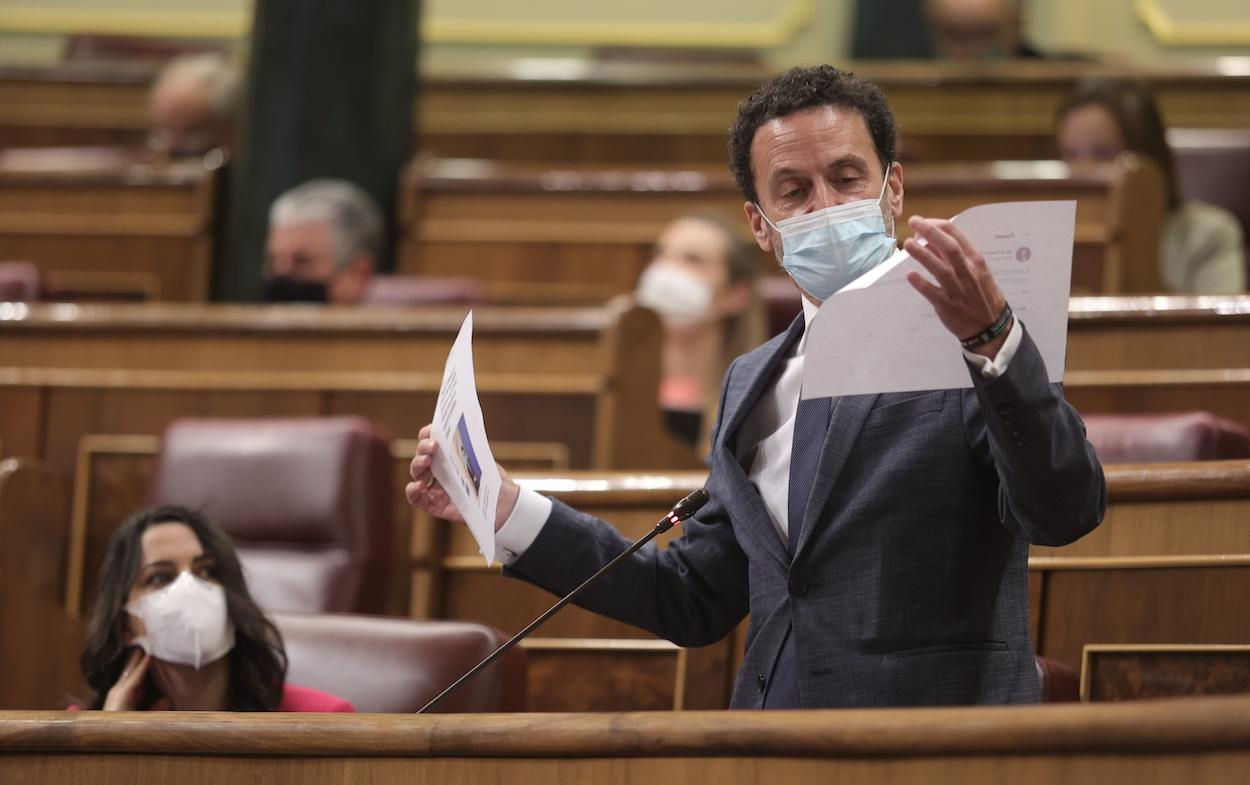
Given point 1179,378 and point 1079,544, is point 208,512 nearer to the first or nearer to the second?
point 1079,544

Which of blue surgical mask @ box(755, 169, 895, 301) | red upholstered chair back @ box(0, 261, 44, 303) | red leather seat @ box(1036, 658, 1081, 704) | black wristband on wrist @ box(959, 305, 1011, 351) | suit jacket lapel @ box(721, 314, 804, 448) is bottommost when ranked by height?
red leather seat @ box(1036, 658, 1081, 704)

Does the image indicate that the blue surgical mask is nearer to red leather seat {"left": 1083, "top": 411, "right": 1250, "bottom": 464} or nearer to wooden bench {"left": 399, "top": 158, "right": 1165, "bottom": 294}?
red leather seat {"left": 1083, "top": 411, "right": 1250, "bottom": 464}

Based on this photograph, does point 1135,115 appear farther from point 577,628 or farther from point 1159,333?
point 577,628

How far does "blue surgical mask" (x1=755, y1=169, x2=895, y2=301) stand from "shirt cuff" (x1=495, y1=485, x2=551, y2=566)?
0.18 meters

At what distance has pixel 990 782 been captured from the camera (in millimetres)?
533

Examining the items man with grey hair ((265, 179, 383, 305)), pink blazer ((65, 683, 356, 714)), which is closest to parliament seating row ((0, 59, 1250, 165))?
man with grey hair ((265, 179, 383, 305))

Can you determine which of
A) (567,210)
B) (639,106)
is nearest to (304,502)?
(567,210)

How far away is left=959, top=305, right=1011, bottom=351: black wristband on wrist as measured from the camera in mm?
624

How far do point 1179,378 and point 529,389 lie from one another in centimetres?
67

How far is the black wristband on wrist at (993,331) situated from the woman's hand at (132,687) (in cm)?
67

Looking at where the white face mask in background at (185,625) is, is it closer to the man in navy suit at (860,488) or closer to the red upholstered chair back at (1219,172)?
the man in navy suit at (860,488)

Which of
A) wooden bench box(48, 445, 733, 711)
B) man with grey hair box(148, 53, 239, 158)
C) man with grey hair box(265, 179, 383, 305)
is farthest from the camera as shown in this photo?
man with grey hair box(148, 53, 239, 158)

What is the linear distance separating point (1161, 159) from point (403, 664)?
4.17 feet

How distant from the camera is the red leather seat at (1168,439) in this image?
46.8 inches
